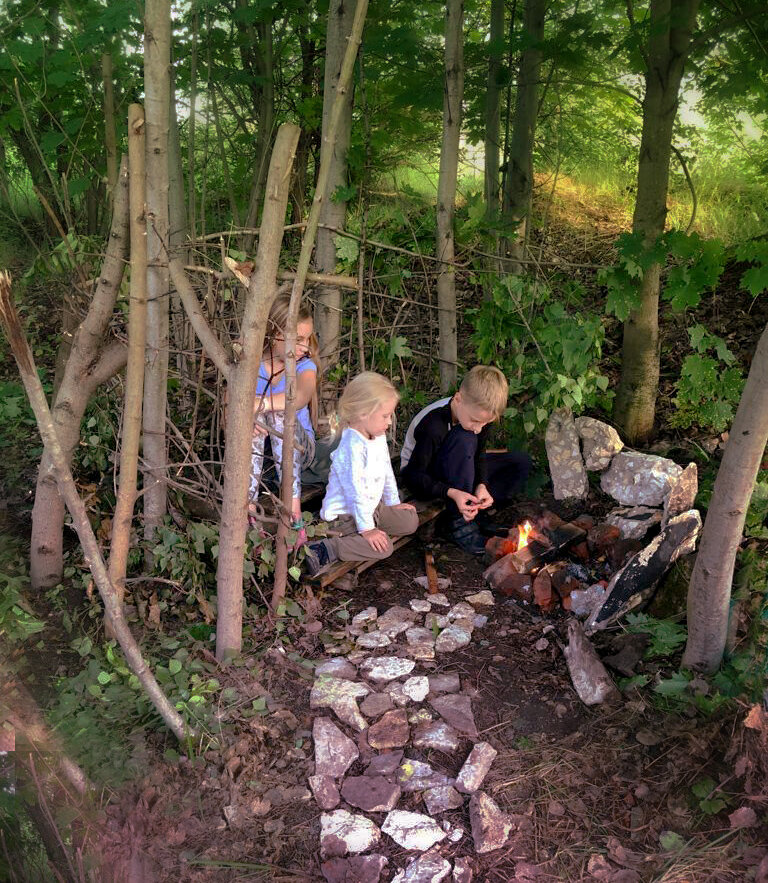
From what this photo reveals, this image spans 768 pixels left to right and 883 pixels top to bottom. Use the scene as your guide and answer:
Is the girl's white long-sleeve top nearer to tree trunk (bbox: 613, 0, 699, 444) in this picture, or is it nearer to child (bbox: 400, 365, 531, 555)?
child (bbox: 400, 365, 531, 555)

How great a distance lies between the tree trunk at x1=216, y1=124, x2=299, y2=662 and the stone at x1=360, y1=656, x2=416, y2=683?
568 millimetres

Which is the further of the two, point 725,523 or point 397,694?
point 397,694

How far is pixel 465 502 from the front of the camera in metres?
4.13

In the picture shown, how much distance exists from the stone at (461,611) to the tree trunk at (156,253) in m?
1.53

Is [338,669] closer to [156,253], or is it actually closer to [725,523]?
[725,523]

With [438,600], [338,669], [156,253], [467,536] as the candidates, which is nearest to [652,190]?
[467,536]

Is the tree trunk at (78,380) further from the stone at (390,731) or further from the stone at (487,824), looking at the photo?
the stone at (487,824)

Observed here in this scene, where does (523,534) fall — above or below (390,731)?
above

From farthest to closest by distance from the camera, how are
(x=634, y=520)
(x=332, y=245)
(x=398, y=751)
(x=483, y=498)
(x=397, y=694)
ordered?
(x=332, y=245)
(x=483, y=498)
(x=634, y=520)
(x=397, y=694)
(x=398, y=751)

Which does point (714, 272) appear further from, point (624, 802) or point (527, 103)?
point (624, 802)

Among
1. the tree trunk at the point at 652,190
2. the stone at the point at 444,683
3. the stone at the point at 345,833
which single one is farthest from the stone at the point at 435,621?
the tree trunk at the point at 652,190

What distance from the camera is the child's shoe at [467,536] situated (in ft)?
14.0

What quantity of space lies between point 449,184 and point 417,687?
9.98ft

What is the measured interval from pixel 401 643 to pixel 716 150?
6.83 meters
